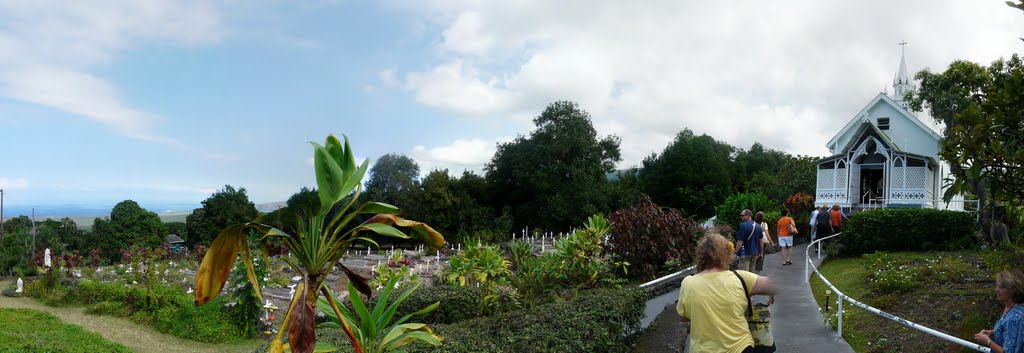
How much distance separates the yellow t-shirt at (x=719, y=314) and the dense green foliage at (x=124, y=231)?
91.6ft

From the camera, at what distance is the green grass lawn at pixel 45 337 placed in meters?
7.45

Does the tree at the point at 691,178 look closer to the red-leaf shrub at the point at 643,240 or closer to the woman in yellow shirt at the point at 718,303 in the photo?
the red-leaf shrub at the point at 643,240

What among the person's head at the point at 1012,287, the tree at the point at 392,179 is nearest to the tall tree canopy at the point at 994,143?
the person's head at the point at 1012,287

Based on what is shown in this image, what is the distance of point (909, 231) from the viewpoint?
1659 cm

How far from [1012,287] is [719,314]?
6.86 ft

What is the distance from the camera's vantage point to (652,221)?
12273 mm

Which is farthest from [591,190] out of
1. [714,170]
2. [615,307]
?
[615,307]

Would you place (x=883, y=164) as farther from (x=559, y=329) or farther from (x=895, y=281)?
(x=559, y=329)

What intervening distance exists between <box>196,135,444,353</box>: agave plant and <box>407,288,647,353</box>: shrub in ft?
4.23

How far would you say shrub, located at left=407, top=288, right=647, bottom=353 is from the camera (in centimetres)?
466

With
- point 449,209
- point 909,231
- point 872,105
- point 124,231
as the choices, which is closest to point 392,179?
point 449,209

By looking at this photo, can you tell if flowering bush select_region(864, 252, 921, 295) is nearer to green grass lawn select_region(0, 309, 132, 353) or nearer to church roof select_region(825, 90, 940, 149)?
green grass lawn select_region(0, 309, 132, 353)

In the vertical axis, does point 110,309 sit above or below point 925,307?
→ below

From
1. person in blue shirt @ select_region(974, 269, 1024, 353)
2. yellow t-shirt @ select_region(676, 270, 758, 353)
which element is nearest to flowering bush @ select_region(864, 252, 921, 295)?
person in blue shirt @ select_region(974, 269, 1024, 353)
